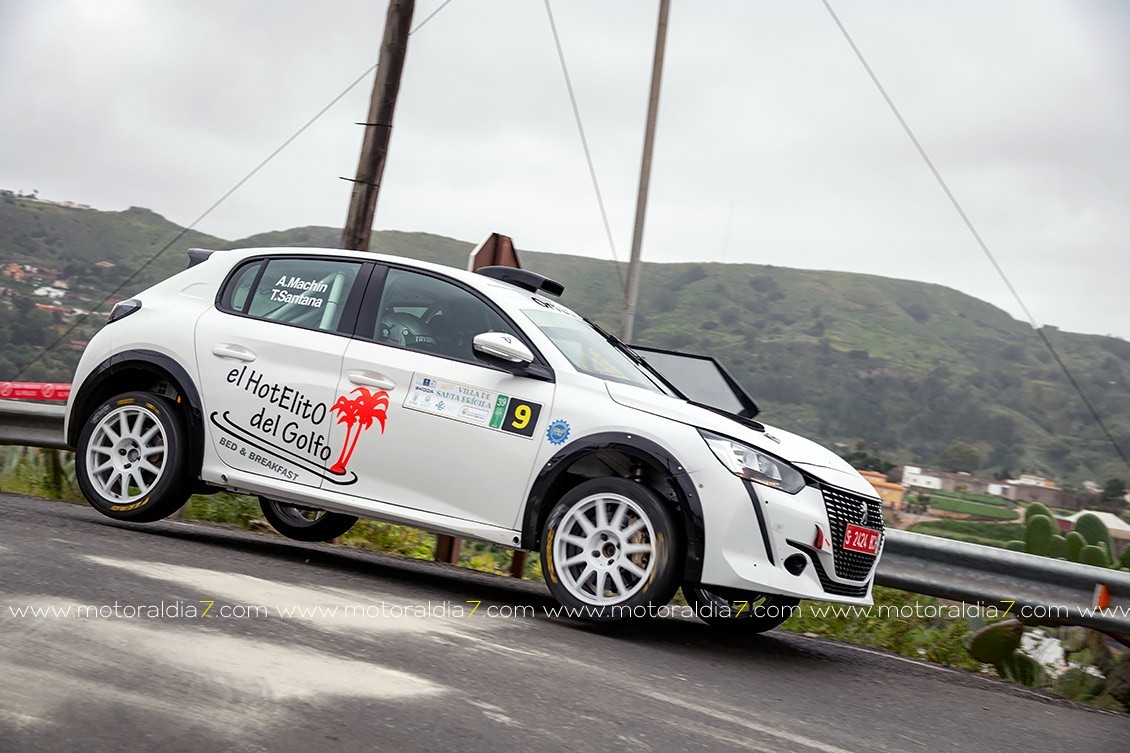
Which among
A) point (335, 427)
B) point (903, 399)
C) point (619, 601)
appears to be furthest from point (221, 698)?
point (903, 399)

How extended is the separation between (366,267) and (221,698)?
377cm

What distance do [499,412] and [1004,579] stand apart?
3153mm

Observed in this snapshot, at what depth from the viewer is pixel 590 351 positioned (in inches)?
252

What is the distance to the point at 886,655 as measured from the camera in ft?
22.6

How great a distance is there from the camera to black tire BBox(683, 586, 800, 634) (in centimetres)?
651

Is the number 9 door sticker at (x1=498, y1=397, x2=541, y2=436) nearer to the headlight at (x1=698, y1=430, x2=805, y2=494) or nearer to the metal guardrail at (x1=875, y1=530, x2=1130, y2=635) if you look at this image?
the headlight at (x1=698, y1=430, x2=805, y2=494)

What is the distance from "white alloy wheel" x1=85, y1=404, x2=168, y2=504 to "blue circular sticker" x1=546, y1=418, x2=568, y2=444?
243 cm

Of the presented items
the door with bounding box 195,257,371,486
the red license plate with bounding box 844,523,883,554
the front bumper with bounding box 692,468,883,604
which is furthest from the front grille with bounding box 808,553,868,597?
the door with bounding box 195,257,371,486

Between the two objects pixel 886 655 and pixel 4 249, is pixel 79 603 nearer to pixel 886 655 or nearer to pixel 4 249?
pixel 886 655

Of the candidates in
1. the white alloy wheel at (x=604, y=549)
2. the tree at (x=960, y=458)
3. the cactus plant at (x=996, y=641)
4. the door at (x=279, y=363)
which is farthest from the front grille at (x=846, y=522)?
the tree at (x=960, y=458)

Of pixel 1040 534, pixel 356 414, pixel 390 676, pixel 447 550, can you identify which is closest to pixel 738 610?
pixel 1040 534

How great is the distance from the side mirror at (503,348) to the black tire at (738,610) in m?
1.71

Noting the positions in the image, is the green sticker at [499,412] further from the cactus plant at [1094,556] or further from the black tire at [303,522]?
the cactus plant at [1094,556]

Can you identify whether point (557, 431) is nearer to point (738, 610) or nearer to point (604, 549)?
point (604, 549)
